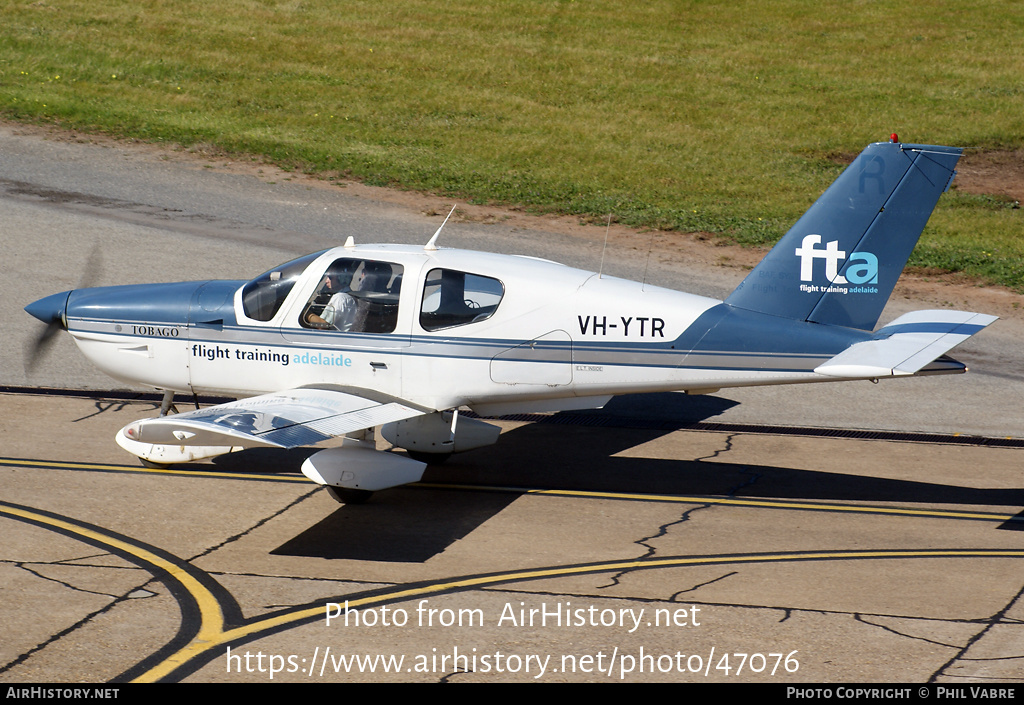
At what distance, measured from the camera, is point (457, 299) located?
38.3 feet

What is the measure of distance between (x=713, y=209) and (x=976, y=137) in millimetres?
10368

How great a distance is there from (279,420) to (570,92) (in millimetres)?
25363

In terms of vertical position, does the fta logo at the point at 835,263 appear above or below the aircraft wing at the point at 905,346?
above

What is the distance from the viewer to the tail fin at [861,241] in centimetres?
1108

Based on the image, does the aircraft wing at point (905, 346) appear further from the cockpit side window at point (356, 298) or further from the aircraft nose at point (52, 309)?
the aircraft nose at point (52, 309)

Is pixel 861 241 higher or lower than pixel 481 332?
higher

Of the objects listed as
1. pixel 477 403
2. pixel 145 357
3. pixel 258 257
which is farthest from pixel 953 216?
pixel 145 357

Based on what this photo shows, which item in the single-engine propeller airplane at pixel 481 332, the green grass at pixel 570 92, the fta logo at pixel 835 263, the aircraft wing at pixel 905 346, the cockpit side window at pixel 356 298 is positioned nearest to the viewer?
the aircraft wing at pixel 905 346

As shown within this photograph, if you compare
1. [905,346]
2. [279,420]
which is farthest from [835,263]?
[279,420]

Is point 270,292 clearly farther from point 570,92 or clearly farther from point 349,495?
point 570,92

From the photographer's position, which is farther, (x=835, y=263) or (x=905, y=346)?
(x=835, y=263)

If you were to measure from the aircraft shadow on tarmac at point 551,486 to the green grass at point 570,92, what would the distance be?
1053 centimetres

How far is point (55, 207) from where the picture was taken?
904 inches

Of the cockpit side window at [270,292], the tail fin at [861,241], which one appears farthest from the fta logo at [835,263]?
the cockpit side window at [270,292]
